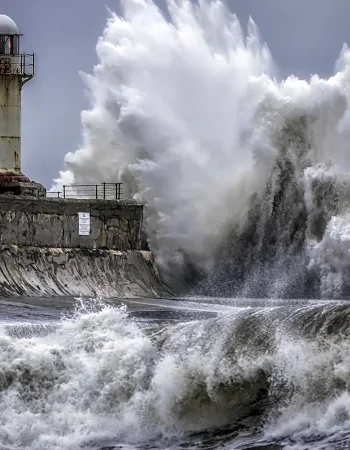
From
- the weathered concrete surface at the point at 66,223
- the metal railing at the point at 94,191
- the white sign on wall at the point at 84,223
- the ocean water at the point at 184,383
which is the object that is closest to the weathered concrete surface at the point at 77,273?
the weathered concrete surface at the point at 66,223

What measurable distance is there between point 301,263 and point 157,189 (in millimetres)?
5024

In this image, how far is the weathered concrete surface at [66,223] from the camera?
39594mm

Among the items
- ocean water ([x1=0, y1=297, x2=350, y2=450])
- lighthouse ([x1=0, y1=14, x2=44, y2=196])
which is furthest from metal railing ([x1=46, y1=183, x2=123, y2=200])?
ocean water ([x1=0, y1=297, x2=350, y2=450])

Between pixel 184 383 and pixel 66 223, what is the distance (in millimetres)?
17989

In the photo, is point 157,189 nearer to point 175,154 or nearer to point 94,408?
point 175,154

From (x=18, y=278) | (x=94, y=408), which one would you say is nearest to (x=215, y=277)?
(x=18, y=278)

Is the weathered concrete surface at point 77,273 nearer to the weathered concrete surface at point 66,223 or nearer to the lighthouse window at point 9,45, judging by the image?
the weathered concrete surface at point 66,223

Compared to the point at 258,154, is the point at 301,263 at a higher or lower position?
lower

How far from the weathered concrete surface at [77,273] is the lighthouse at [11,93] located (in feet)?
13.4

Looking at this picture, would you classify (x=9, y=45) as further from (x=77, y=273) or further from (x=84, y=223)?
(x=77, y=273)

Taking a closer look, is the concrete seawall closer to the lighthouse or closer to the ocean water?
the lighthouse

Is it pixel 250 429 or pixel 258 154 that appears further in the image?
pixel 258 154

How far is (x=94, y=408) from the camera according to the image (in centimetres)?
2344

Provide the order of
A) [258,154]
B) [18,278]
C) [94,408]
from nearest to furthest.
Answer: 1. [94,408]
2. [18,278]
3. [258,154]
